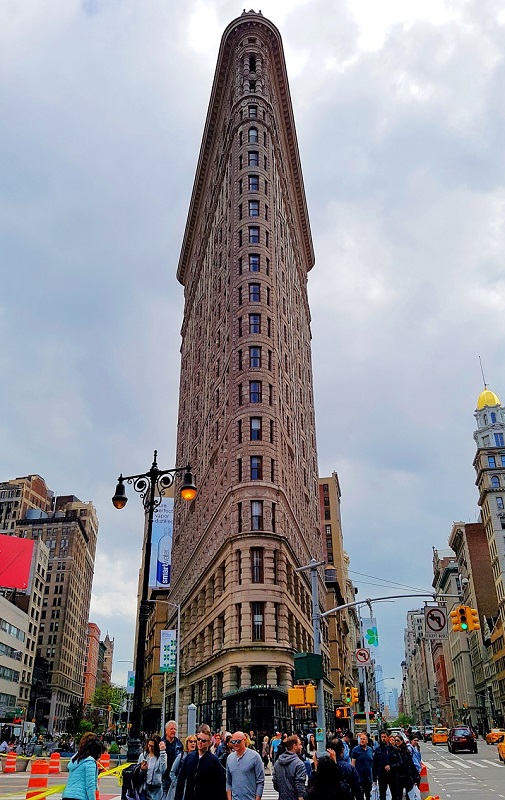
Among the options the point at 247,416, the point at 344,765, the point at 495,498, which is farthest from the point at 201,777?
the point at 495,498

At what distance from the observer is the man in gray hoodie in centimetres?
977

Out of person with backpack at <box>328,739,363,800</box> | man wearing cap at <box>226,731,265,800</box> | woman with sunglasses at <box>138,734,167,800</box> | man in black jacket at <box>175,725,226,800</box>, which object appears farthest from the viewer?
person with backpack at <box>328,739,363,800</box>

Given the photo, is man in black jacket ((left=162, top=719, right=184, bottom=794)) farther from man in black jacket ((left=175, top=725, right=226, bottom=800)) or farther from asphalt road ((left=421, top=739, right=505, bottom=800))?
asphalt road ((left=421, top=739, right=505, bottom=800))

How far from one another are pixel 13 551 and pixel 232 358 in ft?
142

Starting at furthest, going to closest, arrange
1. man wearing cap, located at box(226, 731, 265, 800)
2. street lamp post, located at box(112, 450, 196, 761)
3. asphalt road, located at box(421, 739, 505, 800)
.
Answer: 1. asphalt road, located at box(421, 739, 505, 800)
2. street lamp post, located at box(112, 450, 196, 761)
3. man wearing cap, located at box(226, 731, 265, 800)

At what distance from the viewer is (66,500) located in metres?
182

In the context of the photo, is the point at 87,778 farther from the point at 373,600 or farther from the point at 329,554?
Answer: the point at 329,554

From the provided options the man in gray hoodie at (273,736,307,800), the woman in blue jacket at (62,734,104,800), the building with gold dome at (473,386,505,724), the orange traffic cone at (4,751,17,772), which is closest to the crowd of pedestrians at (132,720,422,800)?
the man in gray hoodie at (273,736,307,800)

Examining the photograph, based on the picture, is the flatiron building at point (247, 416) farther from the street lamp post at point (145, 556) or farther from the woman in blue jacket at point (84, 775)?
the woman in blue jacket at point (84, 775)

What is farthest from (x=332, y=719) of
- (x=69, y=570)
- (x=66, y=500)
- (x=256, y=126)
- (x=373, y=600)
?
(x=66, y=500)

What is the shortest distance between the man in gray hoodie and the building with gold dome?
106872 millimetres

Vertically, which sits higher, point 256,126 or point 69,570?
point 256,126

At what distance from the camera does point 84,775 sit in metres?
8.41

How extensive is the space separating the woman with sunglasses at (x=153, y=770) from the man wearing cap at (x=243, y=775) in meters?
2.76
